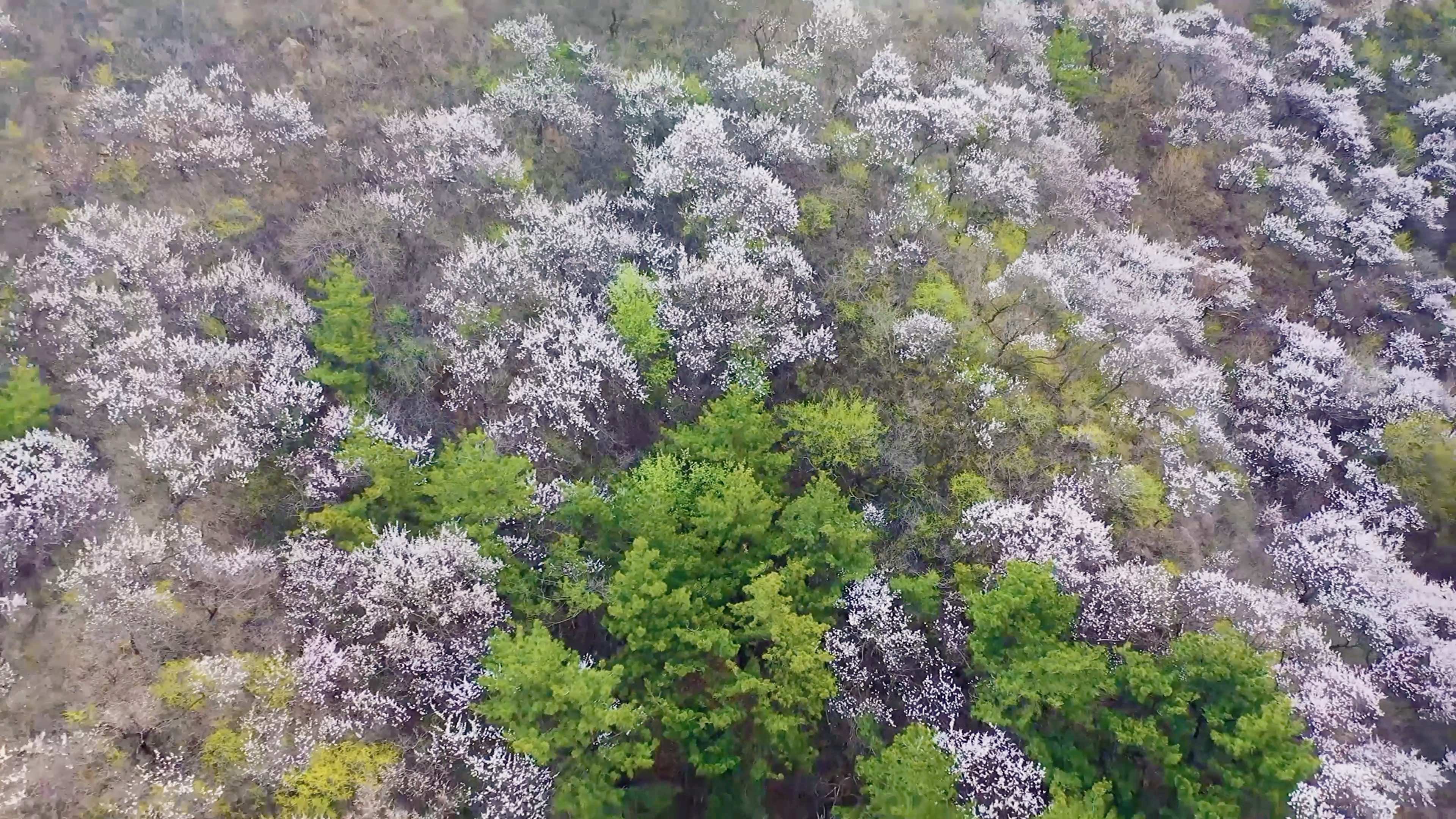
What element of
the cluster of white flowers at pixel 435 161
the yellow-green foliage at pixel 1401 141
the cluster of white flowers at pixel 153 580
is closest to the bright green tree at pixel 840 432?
the cluster of white flowers at pixel 435 161

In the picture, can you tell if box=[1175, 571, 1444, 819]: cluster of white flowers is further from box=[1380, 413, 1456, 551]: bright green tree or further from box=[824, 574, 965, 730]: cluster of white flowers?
box=[1380, 413, 1456, 551]: bright green tree

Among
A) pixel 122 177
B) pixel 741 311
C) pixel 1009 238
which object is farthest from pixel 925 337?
pixel 122 177

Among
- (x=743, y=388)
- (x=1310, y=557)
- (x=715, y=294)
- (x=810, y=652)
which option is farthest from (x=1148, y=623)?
(x=715, y=294)

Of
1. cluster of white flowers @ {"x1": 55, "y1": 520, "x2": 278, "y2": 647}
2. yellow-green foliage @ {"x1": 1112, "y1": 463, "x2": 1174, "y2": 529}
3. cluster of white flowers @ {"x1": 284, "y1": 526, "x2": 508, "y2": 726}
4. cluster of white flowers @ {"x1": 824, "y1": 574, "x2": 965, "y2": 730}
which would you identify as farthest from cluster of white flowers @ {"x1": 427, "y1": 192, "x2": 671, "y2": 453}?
yellow-green foliage @ {"x1": 1112, "y1": 463, "x2": 1174, "y2": 529}

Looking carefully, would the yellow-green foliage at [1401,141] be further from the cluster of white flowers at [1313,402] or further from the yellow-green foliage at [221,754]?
the yellow-green foliage at [221,754]

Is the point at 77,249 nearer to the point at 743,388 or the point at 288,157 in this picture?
the point at 288,157

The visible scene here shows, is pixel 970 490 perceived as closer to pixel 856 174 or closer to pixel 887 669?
pixel 887 669
